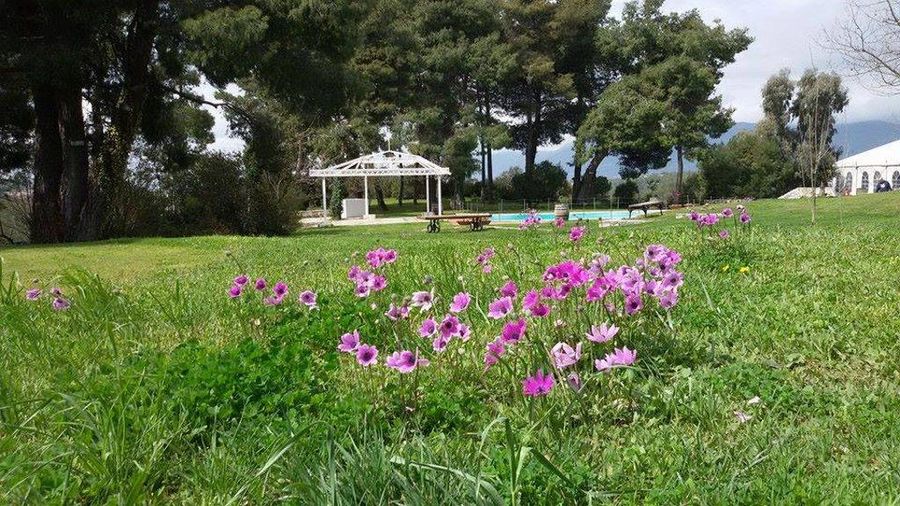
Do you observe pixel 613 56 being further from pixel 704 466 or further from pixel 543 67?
pixel 704 466

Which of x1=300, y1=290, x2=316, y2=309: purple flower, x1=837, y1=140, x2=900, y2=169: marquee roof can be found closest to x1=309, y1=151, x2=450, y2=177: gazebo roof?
x1=837, y1=140, x2=900, y2=169: marquee roof

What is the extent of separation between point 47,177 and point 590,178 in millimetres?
29110

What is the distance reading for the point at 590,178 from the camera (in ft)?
127

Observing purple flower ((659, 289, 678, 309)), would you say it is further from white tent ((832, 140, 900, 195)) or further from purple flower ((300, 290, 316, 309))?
white tent ((832, 140, 900, 195))

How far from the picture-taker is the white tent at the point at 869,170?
33.9 meters

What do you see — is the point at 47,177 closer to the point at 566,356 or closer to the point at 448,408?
the point at 448,408

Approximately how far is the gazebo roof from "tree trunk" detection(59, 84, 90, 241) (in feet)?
37.7

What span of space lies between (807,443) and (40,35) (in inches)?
587

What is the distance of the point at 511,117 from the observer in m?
41.0

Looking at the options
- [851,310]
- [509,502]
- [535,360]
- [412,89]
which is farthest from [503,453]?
[412,89]

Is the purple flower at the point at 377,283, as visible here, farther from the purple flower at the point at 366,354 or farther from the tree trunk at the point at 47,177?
the tree trunk at the point at 47,177

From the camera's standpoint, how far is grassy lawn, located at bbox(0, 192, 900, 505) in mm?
1596

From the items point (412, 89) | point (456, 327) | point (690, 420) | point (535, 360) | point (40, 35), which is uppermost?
point (412, 89)

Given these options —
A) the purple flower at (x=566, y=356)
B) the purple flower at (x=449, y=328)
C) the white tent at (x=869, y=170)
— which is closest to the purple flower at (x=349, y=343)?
the purple flower at (x=449, y=328)
